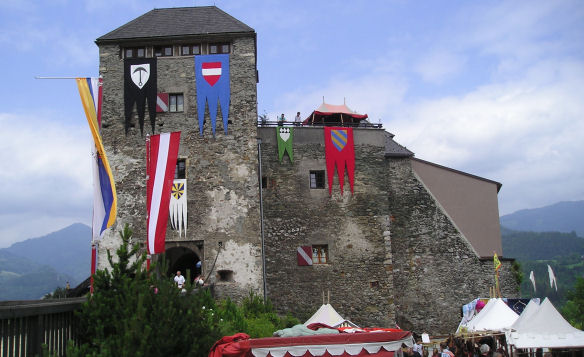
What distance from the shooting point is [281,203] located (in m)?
24.9

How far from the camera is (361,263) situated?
24.8 metres

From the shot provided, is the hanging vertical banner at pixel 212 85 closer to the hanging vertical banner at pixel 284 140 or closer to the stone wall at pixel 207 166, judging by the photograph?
the stone wall at pixel 207 166

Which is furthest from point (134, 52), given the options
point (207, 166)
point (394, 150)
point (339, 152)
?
point (394, 150)

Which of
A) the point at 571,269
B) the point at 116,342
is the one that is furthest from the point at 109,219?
the point at 571,269

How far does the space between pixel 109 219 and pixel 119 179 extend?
24.0 feet

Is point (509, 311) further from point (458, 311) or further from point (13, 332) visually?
point (13, 332)

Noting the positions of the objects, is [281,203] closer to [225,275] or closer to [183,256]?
[225,275]

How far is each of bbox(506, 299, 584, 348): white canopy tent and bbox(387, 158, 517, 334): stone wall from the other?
9601 mm

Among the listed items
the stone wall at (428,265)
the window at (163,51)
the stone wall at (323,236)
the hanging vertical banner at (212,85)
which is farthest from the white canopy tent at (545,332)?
the window at (163,51)

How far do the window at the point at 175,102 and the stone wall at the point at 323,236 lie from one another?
4.09 meters

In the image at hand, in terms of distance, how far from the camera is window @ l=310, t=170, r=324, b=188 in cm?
2545

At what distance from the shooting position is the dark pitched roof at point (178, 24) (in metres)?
23.4

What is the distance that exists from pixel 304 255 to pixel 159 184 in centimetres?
→ 1036

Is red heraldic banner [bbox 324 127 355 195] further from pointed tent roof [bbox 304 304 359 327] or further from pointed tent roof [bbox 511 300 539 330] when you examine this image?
pointed tent roof [bbox 511 300 539 330]
